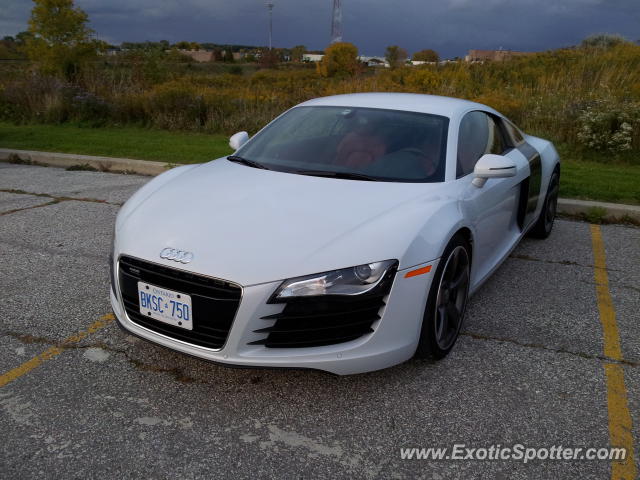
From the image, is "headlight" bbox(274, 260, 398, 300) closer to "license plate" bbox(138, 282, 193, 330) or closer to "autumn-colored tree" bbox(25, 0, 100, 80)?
"license plate" bbox(138, 282, 193, 330)

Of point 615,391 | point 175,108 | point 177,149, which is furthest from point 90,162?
point 615,391

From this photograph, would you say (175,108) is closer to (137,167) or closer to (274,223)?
(137,167)

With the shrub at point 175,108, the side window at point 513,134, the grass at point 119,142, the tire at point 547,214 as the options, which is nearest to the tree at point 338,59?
the shrub at point 175,108

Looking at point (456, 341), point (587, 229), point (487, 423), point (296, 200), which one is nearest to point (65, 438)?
point (296, 200)

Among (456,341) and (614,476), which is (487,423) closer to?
(614,476)

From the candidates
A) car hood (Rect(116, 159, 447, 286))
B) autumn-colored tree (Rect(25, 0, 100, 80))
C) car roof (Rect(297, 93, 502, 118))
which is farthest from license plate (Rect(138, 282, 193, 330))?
autumn-colored tree (Rect(25, 0, 100, 80))

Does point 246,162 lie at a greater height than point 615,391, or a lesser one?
greater

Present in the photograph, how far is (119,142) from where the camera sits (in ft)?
33.7

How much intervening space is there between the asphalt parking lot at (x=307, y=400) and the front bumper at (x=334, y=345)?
11.0 inches

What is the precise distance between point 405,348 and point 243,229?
37.6 inches

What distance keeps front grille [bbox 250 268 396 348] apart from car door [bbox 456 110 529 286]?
39.5 inches

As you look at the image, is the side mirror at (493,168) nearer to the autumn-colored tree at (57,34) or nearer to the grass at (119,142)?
the grass at (119,142)

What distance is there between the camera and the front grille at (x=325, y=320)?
2.49m

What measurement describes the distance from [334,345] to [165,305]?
798 millimetres
